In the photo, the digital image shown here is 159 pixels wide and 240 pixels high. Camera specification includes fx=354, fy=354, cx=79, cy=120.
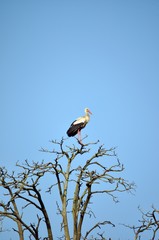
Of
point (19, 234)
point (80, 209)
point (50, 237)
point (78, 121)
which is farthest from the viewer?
point (78, 121)

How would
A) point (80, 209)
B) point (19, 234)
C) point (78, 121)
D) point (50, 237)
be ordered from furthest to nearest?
point (78, 121) → point (19, 234) → point (80, 209) → point (50, 237)

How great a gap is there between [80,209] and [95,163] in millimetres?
1350

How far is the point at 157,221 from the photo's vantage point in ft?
34.1

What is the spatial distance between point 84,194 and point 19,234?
267 cm

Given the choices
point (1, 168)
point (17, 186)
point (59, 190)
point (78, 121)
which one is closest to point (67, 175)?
point (59, 190)

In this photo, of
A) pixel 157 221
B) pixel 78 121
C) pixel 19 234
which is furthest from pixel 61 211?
pixel 78 121

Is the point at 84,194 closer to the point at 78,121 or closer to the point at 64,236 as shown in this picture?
the point at 64,236

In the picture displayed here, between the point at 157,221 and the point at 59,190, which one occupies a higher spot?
the point at 59,190

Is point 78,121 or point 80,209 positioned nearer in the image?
point 80,209

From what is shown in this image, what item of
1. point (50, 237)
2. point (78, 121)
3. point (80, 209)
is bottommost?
point (50, 237)

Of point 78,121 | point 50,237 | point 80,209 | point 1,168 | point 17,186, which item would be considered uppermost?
point 78,121

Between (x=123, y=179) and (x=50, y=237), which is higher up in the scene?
(x=123, y=179)

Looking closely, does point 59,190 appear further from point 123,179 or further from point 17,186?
point 123,179

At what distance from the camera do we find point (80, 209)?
9.86m
